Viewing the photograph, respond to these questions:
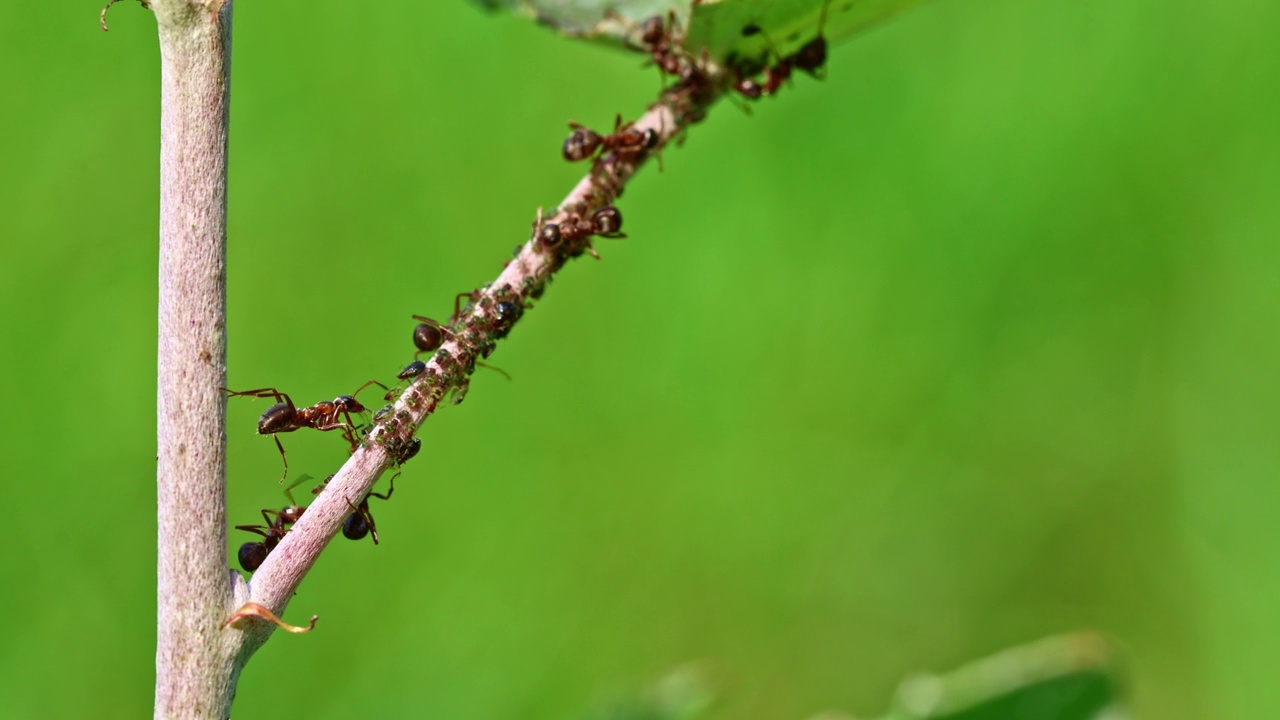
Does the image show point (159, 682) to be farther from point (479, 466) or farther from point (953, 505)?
point (953, 505)

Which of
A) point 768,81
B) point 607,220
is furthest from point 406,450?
point 768,81

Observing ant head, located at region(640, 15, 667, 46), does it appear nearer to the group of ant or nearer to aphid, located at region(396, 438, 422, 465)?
the group of ant

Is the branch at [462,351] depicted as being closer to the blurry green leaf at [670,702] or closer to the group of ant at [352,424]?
the group of ant at [352,424]

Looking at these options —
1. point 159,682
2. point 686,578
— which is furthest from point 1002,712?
point 686,578

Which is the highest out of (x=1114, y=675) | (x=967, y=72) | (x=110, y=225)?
(x=967, y=72)

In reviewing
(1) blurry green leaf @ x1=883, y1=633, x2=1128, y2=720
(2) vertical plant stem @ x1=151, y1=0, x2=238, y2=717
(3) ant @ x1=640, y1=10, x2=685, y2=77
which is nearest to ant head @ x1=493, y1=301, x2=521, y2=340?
(2) vertical plant stem @ x1=151, y1=0, x2=238, y2=717

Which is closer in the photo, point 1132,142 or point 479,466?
point 479,466
